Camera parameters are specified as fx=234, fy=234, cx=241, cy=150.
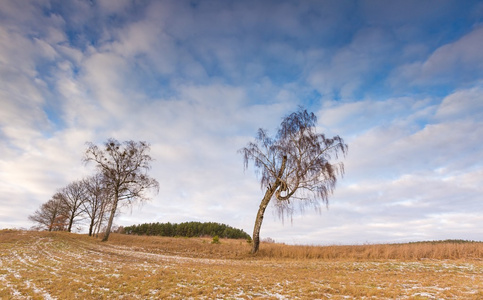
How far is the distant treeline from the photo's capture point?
197 feet

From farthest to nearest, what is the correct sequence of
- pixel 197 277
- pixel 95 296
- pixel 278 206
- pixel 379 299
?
1. pixel 278 206
2. pixel 197 277
3. pixel 95 296
4. pixel 379 299

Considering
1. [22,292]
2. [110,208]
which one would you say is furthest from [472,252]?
[110,208]

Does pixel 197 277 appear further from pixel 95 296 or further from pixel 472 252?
pixel 472 252

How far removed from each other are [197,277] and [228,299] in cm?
301

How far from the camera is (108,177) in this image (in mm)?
29344

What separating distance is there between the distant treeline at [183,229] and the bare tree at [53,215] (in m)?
17.0

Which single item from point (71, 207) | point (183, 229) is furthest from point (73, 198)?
point (183, 229)

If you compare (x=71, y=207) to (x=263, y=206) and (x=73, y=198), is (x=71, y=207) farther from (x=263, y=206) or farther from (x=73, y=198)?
(x=263, y=206)

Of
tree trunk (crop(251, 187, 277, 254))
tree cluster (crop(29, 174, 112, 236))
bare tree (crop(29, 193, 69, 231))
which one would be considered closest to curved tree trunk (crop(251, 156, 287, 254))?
tree trunk (crop(251, 187, 277, 254))

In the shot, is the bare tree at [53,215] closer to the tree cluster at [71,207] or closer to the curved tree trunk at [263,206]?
the tree cluster at [71,207]

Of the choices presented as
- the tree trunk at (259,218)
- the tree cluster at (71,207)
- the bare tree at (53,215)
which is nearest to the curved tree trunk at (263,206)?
the tree trunk at (259,218)

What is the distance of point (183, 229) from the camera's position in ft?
203

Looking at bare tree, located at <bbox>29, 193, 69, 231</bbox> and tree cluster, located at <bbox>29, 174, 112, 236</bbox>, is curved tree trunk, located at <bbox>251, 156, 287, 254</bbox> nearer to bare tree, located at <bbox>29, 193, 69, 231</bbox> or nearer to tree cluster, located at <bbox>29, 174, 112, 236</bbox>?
tree cluster, located at <bbox>29, 174, 112, 236</bbox>

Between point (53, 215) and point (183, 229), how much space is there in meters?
28.3
